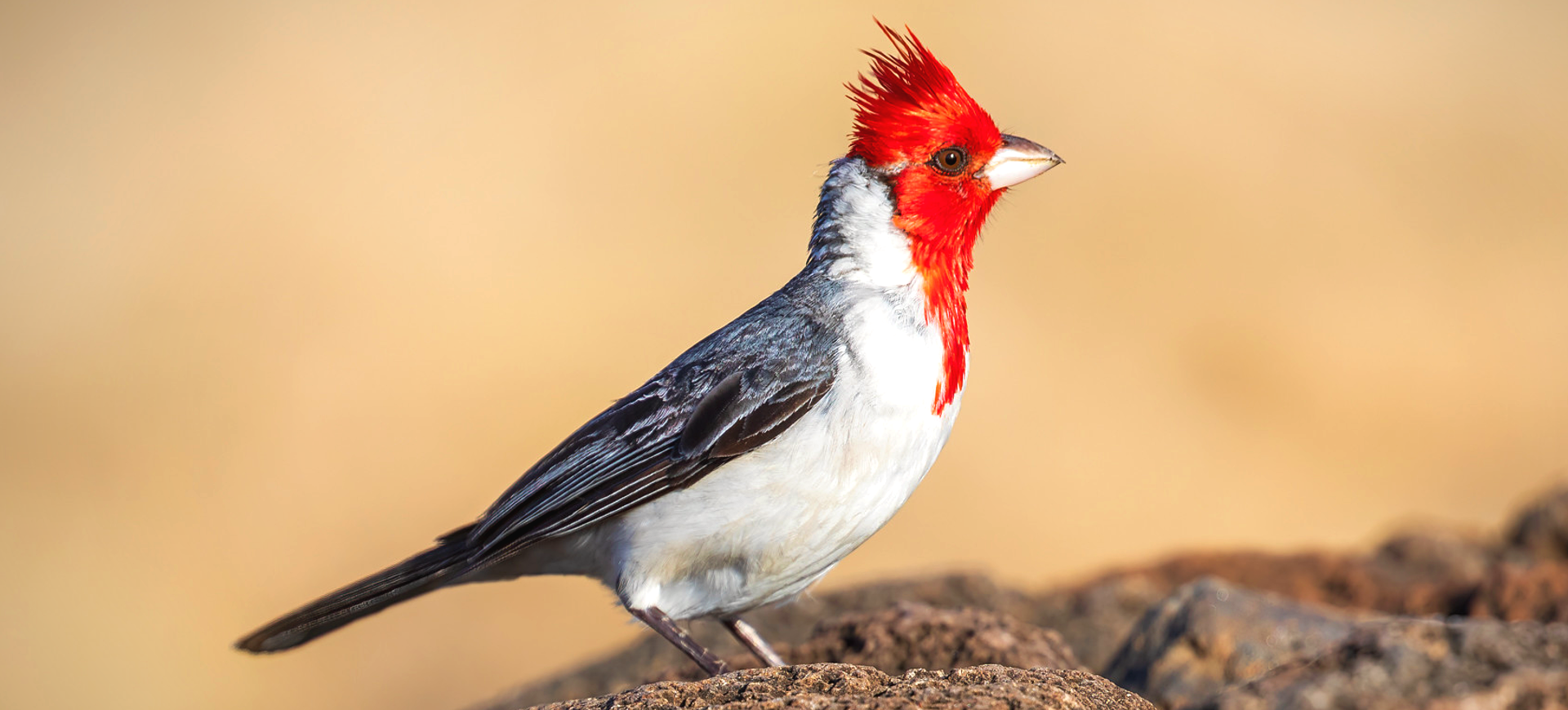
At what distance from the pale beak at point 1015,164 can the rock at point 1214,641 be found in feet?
5.95

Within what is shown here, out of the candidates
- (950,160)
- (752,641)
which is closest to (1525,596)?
(950,160)

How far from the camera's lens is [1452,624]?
2.88 meters

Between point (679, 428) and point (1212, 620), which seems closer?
point (679, 428)

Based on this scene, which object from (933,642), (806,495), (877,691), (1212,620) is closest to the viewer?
(877,691)

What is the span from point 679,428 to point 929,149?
1355 millimetres

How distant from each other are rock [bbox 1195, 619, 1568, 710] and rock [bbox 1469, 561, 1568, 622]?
2.29 metres

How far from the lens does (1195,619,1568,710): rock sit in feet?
8.48

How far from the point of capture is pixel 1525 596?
199 inches

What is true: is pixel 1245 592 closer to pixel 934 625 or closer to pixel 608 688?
pixel 934 625

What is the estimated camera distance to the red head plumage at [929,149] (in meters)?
4.32

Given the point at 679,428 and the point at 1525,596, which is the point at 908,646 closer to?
the point at 679,428

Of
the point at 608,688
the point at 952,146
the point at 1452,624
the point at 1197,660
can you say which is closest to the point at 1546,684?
the point at 1452,624

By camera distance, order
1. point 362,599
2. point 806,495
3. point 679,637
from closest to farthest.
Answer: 1. point 806,495
2. point 679,637
3. point 362,599

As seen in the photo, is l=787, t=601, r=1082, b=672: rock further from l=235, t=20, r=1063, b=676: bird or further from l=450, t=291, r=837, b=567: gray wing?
l=450, t=291, r=837, b=567: gray wing
